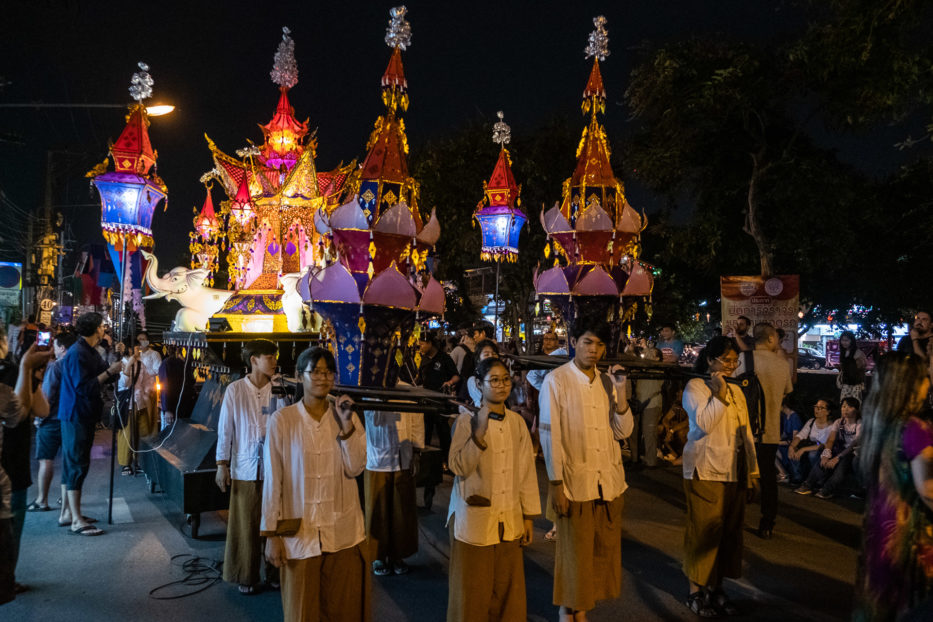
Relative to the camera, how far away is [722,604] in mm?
4566

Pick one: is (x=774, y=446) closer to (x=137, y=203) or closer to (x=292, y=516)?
(x=292, y=516)

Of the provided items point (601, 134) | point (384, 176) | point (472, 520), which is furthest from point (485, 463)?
point (601, 134)

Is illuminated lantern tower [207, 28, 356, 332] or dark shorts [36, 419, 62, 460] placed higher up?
illuminated lantern tower [207, 28, 356, 332]

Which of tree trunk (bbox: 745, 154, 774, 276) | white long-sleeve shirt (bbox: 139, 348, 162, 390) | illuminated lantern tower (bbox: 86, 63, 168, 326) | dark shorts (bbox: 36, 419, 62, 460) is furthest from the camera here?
tree trunk (bbox: 745, 154, 774, 276)

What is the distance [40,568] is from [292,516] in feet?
11.4

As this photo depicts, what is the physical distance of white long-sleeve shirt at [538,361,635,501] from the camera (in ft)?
13.5

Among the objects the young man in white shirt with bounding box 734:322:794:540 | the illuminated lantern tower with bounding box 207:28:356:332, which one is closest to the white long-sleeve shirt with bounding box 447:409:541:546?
the young man in white shirt with bounding box 734:322:794:540

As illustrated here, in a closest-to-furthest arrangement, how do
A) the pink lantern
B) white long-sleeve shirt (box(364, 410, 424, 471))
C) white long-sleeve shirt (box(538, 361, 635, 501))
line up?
white long-sleeve shirt (box(538, 361, 635, 501)) < white long-sleeve shirt (box(364, 410, 424, 471)) < the pink lantern

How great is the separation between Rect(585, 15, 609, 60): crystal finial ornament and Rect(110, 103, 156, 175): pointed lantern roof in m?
6.05

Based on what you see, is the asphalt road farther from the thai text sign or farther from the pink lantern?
the thai text sign

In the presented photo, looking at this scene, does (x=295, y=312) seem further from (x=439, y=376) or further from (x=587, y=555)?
(x=587, y=555)

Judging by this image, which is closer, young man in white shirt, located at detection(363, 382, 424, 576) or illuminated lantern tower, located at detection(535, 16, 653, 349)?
young man in white shirt, located at detection(363, 382, 424, 576)

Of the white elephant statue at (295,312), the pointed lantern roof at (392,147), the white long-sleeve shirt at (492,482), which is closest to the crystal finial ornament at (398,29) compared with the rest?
the pointed lantern roof at (392,147)

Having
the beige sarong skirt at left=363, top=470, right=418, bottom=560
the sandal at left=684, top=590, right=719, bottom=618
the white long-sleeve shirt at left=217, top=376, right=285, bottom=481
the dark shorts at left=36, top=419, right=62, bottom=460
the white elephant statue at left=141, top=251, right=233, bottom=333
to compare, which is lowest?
the sandal at left=684, top=590, right=719, bottom=618
